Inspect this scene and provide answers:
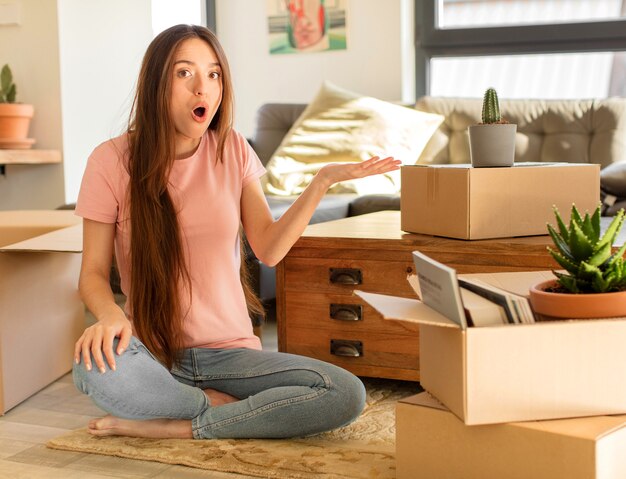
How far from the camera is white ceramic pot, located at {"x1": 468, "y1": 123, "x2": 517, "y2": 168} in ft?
7.15

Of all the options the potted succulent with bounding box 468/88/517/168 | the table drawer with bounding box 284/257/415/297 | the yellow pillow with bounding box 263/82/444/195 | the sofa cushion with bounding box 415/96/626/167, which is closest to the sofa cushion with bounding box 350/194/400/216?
the yellow pillow with bounding box 263/82/444/195

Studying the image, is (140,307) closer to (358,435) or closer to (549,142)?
(358,435)

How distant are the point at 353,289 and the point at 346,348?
154mm

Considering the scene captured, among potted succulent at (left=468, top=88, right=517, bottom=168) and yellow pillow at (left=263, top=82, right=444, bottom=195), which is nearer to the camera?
potted succulent at (left=468, top=88, right=517, bottom=168)

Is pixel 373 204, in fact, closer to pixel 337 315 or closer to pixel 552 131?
pixel 552 131

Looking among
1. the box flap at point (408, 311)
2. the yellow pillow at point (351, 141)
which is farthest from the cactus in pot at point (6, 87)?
the box flap at point (408, 311)

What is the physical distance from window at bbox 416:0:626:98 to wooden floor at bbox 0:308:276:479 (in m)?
2.79

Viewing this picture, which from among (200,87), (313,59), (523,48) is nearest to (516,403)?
(200,87)

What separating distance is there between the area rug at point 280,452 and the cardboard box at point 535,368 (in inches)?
15.3

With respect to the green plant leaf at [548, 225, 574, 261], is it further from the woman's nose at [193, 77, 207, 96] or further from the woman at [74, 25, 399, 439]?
the woman's nose at [193, 77, 207, 96]

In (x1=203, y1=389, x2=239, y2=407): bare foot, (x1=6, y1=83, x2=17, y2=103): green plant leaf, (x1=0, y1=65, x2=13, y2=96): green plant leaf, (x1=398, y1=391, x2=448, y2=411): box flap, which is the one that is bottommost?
(x1=203, y1=389, x2=239, y2=407): bare foot

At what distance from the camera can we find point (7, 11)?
14.7 ft

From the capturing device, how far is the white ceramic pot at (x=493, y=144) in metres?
2.18

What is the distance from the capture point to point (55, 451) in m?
2.00
